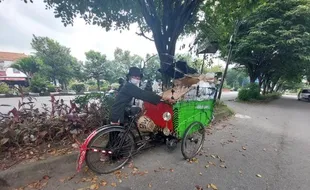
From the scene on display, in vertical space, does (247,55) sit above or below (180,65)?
above

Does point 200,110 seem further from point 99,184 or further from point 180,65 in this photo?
point 99,184

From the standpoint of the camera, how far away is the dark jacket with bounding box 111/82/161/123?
2.78 metres

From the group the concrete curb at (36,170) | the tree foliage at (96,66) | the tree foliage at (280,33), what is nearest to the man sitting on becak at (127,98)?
the concrete curb at (36,170)

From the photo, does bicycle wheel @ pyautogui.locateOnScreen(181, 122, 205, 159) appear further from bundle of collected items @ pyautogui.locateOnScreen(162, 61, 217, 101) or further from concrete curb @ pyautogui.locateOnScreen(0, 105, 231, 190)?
concrete curb @ pyautogui.locateOnScreen(0, 105, 231, 190)

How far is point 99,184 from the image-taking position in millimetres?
2527

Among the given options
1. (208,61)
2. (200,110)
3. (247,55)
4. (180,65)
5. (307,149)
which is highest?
(247,55)

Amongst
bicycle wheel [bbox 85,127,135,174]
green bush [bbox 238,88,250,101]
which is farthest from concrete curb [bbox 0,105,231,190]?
green bush [bbox 238,88,250,101]

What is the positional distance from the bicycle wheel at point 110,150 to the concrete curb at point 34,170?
434 mm

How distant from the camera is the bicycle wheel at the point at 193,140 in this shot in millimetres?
3265

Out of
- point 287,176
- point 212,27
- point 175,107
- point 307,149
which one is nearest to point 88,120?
point 175,107

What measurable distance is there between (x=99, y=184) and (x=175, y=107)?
1.60m

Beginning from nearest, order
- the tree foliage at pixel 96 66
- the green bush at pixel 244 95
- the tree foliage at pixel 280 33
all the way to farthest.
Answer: the tree foliage at pixel 280 33 < the green bush at pixel 244 95 < the tree foliage at pixel 96 66

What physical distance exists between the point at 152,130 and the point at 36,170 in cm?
182

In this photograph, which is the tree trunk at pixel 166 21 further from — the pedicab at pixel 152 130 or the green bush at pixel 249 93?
the green bush at pixel 249 93
